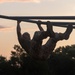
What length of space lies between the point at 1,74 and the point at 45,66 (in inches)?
239

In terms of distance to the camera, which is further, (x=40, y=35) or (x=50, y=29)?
(x=40, y=35)

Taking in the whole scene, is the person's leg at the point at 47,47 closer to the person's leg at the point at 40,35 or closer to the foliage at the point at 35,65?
the person's leg at the point at 40,35

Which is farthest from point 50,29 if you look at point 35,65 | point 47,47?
point 35,65

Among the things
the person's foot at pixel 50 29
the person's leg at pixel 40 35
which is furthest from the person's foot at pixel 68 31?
the person's leg at pixel 40 35

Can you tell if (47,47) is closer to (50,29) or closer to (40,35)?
(40,35)

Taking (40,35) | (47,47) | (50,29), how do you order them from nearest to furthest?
(50,29) → (40,35) → (47,47)

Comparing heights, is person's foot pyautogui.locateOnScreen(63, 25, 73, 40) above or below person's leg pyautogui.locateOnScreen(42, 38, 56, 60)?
above

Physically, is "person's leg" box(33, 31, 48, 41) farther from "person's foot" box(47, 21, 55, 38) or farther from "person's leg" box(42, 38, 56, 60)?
"person's leg" box(42, 38, 56, 60)

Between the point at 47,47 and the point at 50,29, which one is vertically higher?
the point at 50,29

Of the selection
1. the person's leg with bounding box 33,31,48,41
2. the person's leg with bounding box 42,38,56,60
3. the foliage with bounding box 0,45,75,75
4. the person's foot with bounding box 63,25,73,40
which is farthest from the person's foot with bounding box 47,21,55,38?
the foliage with bounding box 0,45,75,75

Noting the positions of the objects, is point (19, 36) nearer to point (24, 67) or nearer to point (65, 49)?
point (24, 67)

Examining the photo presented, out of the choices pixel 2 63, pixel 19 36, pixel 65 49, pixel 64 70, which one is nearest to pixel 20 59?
pixel 2 63

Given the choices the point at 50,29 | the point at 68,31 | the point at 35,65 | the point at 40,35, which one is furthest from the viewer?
the point at 35,65

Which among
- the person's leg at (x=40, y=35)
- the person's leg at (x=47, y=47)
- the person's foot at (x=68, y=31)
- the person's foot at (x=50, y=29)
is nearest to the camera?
the person's foot at (x=50, y=29)
